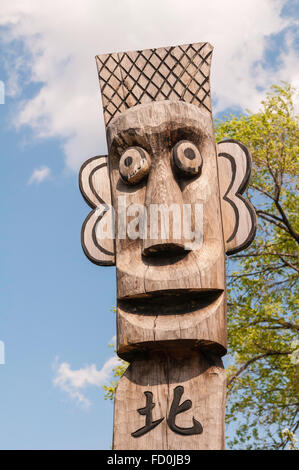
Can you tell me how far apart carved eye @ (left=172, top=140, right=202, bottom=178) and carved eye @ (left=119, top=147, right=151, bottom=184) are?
237 mm

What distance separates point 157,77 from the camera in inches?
200

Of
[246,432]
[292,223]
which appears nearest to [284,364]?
[246,432]

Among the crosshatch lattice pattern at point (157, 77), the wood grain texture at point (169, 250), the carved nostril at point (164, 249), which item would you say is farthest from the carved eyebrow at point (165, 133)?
the carved nostril at point (164, 249)

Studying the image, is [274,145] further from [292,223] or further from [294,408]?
[294,408]

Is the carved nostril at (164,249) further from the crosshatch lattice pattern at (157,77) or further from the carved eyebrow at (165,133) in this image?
the crosshatch lattice pattern at (157,77)

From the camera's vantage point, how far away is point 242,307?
35.9 feet

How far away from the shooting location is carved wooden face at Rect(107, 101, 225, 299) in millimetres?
4273

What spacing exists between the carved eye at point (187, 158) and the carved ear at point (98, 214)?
0.74 meters

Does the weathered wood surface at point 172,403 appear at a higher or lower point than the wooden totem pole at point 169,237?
lower

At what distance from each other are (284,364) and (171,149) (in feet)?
23.3

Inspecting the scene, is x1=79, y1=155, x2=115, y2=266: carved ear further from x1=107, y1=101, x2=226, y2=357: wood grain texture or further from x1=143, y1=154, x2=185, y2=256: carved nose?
x1=143, y1=154, x2=185, y2=256: carved nose

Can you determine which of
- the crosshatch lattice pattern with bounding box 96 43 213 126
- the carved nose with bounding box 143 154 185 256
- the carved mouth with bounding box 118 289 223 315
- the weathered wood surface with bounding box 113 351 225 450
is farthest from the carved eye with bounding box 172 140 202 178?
the weathered wood surface with bounding box 113 351 225 450

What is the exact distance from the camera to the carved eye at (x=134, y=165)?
4.60m

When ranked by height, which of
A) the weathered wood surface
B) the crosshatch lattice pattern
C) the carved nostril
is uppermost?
the crosshatch lattice pattern
